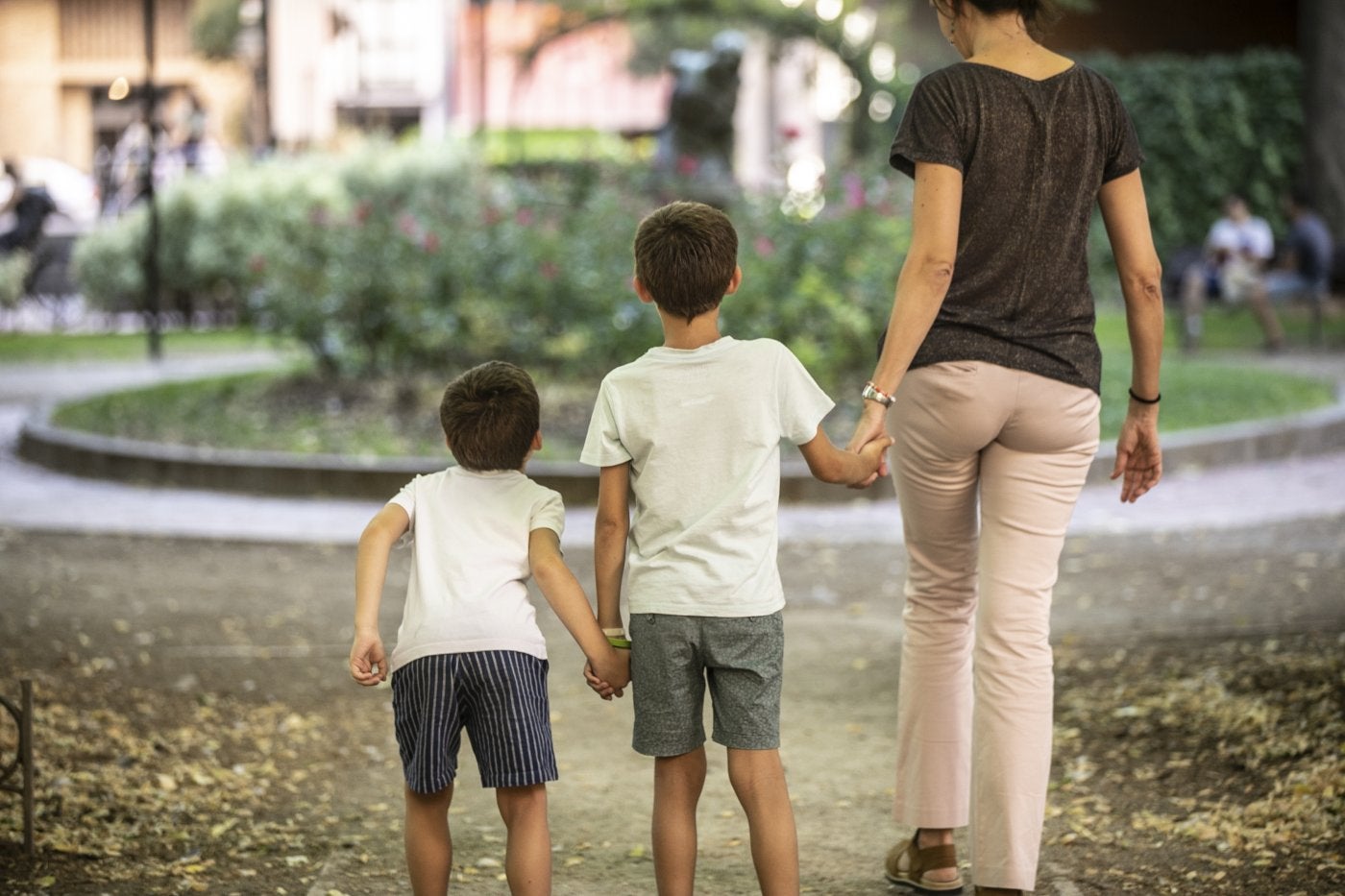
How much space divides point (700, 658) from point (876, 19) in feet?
73.5

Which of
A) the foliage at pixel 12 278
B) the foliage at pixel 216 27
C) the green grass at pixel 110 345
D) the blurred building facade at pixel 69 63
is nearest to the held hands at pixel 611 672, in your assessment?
the green grass at pixel 110 345

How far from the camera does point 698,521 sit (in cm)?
314

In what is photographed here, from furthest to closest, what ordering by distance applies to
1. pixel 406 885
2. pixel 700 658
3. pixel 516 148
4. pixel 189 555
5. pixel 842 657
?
1. pixel 516 148
2. pixel 189 555
3. pixel 842 657
4. pixel 406 885
5. pixel 700 658

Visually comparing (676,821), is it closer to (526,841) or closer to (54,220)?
(526,841)

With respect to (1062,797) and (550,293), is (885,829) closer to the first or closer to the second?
(1062,797)

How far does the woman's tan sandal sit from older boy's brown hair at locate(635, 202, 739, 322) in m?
1.24

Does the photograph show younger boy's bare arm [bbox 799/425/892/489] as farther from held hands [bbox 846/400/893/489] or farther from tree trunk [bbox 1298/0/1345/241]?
tree trunk [bbox 1298/0/1345/241]

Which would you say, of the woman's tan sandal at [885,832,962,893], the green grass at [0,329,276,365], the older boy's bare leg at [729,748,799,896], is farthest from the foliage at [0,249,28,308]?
the older boy's bare leg at [729,748,799,896]

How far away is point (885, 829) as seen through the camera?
4246 millimetres

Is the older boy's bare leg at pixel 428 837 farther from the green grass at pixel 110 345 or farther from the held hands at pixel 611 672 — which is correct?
the green grass at pixel 110 345

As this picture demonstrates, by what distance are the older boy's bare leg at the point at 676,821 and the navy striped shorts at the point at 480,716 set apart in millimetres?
204

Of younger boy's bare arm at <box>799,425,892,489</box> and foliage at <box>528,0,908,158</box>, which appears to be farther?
foliage at <box>528,0,908,158</box>

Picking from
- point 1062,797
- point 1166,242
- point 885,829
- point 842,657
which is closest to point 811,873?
point 885,829

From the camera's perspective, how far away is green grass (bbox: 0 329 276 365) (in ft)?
57.6
